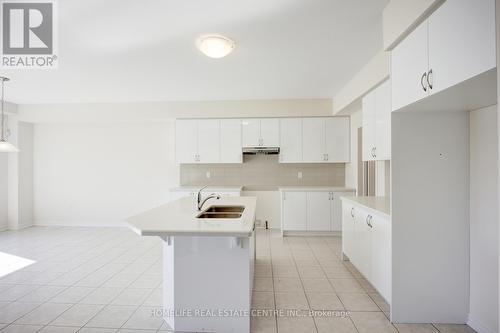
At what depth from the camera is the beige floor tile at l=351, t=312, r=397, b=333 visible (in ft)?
6.72

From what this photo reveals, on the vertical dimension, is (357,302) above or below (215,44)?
below

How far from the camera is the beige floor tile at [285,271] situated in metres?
3.06

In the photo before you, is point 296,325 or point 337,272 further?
point 337,272

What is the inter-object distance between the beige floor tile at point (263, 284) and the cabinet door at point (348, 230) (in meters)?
1.05

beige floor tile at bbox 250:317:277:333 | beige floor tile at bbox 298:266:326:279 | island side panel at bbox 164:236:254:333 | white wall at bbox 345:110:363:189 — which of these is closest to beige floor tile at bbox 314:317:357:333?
beige floor tile at bbox 250:317:277:333

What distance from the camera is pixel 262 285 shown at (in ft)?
9.18

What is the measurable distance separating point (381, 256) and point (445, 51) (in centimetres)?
170

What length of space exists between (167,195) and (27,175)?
293cm

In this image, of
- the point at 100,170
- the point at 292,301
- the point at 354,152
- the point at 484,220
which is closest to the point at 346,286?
the point at 292,301

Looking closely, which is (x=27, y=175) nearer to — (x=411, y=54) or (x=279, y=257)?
(x=279, y=257)

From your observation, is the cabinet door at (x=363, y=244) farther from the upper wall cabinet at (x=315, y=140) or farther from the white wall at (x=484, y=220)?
the upper wall cabinet at (x=315, y=140)

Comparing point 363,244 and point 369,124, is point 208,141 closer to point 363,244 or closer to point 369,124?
point 369,124

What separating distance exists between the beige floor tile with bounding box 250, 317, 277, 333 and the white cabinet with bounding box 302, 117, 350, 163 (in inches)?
128

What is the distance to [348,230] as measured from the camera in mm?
3299
